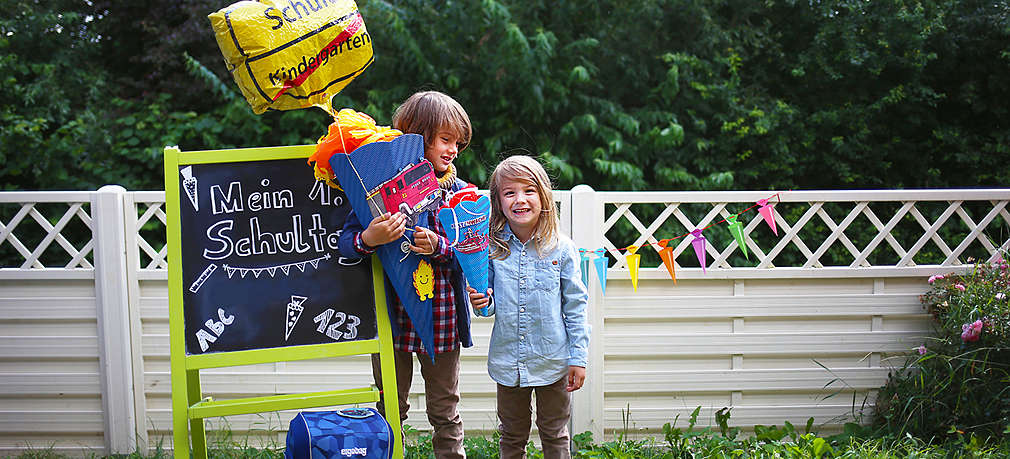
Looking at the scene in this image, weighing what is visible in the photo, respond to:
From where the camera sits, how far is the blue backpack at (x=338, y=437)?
2.09 meters

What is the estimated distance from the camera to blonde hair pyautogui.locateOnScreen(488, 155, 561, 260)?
7.55ft

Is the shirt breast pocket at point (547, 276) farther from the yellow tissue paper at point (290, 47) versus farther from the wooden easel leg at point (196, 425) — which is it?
the wooden easel leg at point (196, 425)

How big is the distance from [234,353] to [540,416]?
992 millimetres

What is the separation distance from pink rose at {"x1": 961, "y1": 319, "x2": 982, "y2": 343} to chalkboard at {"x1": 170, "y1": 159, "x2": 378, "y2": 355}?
2384 millimetres

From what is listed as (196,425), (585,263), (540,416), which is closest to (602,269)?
(585,263)

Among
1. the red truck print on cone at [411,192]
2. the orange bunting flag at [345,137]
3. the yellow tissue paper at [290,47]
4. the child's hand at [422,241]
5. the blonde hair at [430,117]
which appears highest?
the yellow tissue paper at [290,47]

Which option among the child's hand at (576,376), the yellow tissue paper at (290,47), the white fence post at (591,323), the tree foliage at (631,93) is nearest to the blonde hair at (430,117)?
the yellow tissue paper at (290,47)

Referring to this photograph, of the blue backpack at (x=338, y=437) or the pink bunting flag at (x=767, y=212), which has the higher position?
the pink bunting flag at (x=767, y=212)

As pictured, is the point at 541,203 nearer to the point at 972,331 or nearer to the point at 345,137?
the point at 345,137

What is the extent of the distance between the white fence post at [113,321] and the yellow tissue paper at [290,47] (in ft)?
4.62

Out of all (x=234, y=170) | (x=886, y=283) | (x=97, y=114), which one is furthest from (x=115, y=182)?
(x=886, y=283)

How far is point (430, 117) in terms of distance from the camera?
219cm

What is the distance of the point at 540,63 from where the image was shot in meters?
5.06

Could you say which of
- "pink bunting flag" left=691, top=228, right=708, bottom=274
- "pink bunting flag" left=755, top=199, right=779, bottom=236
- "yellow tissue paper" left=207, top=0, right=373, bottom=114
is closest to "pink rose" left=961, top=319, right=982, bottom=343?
"pink bunting flag" left=755, top=199, right=779, bottom=236
